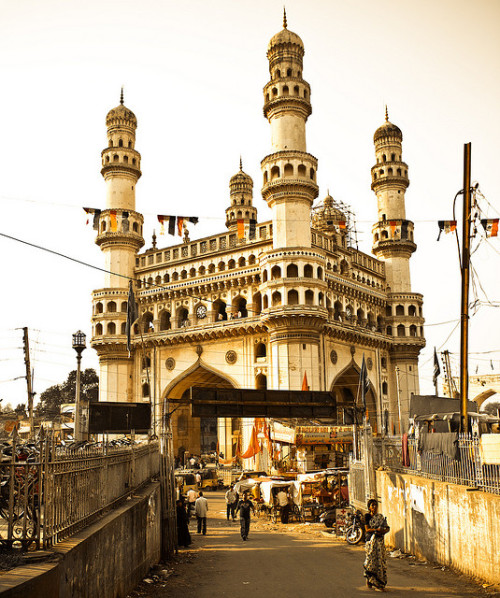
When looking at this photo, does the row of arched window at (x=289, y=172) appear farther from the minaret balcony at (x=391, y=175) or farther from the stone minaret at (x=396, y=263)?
the minaret balcony at (x=391, y=175)

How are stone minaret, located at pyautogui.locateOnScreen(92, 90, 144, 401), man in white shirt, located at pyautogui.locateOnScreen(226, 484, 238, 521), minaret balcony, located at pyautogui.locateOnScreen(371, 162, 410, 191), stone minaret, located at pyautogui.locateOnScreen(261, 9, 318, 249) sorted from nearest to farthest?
man in white shirt, located at pyautogui.locateOnScreen(226, 484, 238, 521)
stone minaret, located at pyautogui.locateOnScreen(261, 9, 318, 249)
stone minaret, located at pyautogui.locateOnScreen(92, 90, 144, 401)
minaret balcony, located at pyautogui.locateOnScreen(371, 162, 410, 191)

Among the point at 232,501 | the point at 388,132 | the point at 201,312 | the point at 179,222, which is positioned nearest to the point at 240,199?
the point at 388,132

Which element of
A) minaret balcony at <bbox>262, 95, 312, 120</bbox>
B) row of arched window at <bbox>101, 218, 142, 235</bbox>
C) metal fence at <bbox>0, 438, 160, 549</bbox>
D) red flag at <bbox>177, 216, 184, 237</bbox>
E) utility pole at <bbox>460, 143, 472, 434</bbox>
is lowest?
metal fence at <bbox>0, 438, 160, 549</bbox>

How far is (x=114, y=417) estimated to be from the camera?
24.7 metres

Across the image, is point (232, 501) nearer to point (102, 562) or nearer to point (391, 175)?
point (102, 562)

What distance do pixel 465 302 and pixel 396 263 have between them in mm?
30761

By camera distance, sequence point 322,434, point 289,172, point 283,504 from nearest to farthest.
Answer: point 283,504
point 322,434
point 289,172

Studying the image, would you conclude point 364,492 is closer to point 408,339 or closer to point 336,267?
point 336,267

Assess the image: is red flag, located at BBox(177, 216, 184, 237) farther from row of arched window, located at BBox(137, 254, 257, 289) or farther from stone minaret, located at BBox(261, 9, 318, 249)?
row of arched window, located at BBox(137, 254, 257, 289)

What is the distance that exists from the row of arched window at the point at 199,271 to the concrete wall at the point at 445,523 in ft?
77.2

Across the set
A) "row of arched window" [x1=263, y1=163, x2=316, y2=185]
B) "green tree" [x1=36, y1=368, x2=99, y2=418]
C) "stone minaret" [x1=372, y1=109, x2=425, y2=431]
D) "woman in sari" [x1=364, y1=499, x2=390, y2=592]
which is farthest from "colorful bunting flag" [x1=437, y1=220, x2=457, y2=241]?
"green tree" [x1=36, y1=368, x2=99, y2=418]

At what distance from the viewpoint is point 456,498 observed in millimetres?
11953

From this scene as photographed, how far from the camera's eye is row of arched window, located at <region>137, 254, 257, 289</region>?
38.9 metres

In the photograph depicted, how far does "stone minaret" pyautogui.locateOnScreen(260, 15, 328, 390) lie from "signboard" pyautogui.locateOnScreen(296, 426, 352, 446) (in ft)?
20.9
